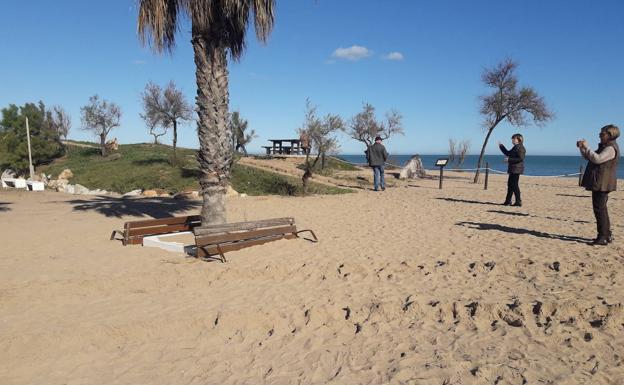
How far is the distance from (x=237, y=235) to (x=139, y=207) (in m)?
6.90

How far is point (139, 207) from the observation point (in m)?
13.3

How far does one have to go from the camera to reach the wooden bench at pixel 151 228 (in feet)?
27.7

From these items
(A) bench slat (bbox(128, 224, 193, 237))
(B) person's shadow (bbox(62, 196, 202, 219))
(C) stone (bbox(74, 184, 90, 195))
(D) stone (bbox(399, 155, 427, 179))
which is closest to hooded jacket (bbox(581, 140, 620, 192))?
(A) bench slat (bbox(128, 224, 193, 237))

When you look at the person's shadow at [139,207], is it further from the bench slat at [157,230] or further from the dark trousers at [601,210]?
the dark trousers at [601,210]

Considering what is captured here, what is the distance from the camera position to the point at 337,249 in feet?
25.6

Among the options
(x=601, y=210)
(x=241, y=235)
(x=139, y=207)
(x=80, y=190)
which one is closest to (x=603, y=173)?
(x=601, y=210)

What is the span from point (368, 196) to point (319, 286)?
34.2 ft

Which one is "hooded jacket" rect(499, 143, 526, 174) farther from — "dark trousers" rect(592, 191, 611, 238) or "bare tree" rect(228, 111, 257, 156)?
"bare tree" rect(228, 111, 257, 156)

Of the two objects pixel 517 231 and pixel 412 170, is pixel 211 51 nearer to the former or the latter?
pixel 517 231

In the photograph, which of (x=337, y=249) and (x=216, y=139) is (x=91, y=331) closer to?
(x=337, y=249)

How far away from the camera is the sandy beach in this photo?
382cm

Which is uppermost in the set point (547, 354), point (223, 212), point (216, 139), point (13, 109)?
point (13, 109)

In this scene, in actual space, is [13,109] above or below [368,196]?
above

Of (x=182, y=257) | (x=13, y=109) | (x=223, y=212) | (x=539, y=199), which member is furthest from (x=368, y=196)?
(x=13, y=109)
